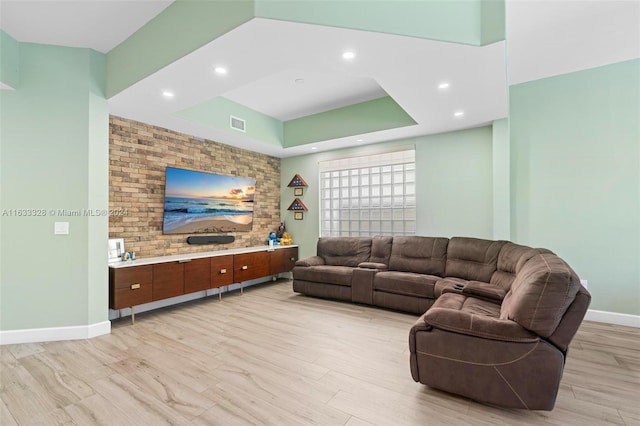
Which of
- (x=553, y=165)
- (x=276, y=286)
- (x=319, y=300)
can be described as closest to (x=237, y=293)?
(x=276, y=286)

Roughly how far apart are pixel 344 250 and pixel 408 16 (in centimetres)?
355

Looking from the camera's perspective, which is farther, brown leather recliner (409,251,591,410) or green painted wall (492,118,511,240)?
green painted wall (492,118,511,240)

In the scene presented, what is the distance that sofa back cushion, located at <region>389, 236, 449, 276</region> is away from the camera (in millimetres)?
4113

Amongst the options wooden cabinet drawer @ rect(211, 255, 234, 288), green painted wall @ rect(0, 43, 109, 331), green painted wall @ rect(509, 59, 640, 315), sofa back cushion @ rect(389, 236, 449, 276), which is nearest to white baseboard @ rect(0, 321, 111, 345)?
green painted wall @ rect(0, 43, 109, 331)

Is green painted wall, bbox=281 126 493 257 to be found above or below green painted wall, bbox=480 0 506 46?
below

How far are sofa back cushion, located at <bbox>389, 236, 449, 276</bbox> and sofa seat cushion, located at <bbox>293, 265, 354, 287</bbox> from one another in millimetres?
726

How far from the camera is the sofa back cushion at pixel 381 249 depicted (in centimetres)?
461

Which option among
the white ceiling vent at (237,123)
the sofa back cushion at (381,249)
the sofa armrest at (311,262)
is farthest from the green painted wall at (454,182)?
the white ceiling vent at (237,123)

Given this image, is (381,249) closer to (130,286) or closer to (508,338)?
(508,338)

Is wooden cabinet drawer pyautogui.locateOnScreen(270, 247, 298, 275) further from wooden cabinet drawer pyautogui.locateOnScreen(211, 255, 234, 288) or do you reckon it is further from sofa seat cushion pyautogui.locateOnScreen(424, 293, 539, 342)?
sofa seat cushion pyautogui.locateOnScreen(424, 293, 539, 342)

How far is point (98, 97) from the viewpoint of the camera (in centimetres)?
317

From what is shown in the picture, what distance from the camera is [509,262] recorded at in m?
3.19

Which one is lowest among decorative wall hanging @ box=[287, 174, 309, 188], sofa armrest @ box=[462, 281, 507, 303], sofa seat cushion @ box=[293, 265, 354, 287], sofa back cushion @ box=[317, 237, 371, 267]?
sofa seat cushion @ box=[293, 265, 354, 287]

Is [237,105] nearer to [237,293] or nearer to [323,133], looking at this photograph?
[323,133]
